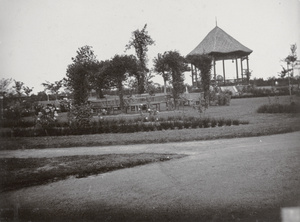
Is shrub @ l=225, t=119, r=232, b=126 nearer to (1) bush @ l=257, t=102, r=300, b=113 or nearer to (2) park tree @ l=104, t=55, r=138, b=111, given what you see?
(1) bush @ l=257, t=102, r=300, b=113

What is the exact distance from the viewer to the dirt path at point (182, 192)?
3895mm

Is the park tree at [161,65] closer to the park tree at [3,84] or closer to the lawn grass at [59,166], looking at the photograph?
the park tree at [3,84]

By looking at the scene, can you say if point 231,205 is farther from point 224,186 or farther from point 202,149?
point 202,149

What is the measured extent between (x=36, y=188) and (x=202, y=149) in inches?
163

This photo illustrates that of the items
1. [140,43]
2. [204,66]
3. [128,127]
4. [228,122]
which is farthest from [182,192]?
[140,43]

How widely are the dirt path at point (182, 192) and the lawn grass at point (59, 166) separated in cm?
39

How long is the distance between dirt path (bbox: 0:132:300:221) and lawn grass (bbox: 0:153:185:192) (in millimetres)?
388

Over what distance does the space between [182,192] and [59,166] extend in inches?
131

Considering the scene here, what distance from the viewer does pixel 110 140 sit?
32.8 ft

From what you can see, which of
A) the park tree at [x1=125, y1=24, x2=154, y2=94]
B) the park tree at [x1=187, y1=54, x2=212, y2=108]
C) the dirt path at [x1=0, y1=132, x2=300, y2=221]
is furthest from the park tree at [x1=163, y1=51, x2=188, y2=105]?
the dirt path at [x1=0, y1=132, x2=300, y2=221]

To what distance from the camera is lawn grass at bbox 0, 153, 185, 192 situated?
589 cm

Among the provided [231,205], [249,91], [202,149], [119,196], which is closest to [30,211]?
[119,196]

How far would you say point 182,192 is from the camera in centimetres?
458

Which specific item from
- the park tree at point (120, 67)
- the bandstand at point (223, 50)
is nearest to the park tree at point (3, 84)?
the park tree at point (120, 67)
